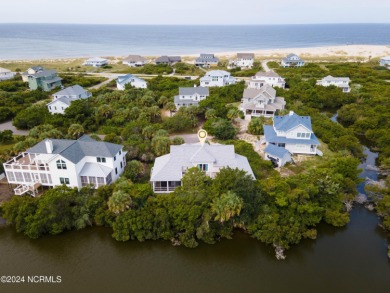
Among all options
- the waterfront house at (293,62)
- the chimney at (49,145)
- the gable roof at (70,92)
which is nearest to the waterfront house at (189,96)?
the gable roof at (70,92)

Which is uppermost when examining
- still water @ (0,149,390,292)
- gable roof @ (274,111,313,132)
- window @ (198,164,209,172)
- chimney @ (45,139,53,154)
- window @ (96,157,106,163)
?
chimney @ (45,139,53,154)

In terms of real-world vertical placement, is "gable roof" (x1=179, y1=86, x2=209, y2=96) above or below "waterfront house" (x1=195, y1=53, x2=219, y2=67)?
below

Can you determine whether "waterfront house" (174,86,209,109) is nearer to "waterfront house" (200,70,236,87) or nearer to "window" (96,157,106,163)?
"waterfront house" (200,70,236,87)

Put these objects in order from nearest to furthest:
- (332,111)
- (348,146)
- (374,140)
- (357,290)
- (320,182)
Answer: (357,290) < (320,182) < (348,146) < (374,140) < (332,111)

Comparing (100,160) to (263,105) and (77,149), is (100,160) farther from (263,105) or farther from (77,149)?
(263,105)

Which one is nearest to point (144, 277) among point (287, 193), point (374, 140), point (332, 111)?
point (287, 193)

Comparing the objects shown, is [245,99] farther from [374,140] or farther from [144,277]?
[144,277]

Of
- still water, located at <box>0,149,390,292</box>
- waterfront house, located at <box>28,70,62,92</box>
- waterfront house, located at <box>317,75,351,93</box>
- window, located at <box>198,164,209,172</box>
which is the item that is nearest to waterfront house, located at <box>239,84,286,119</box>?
waterfront house, located at <box>317,75,351,93</box>
